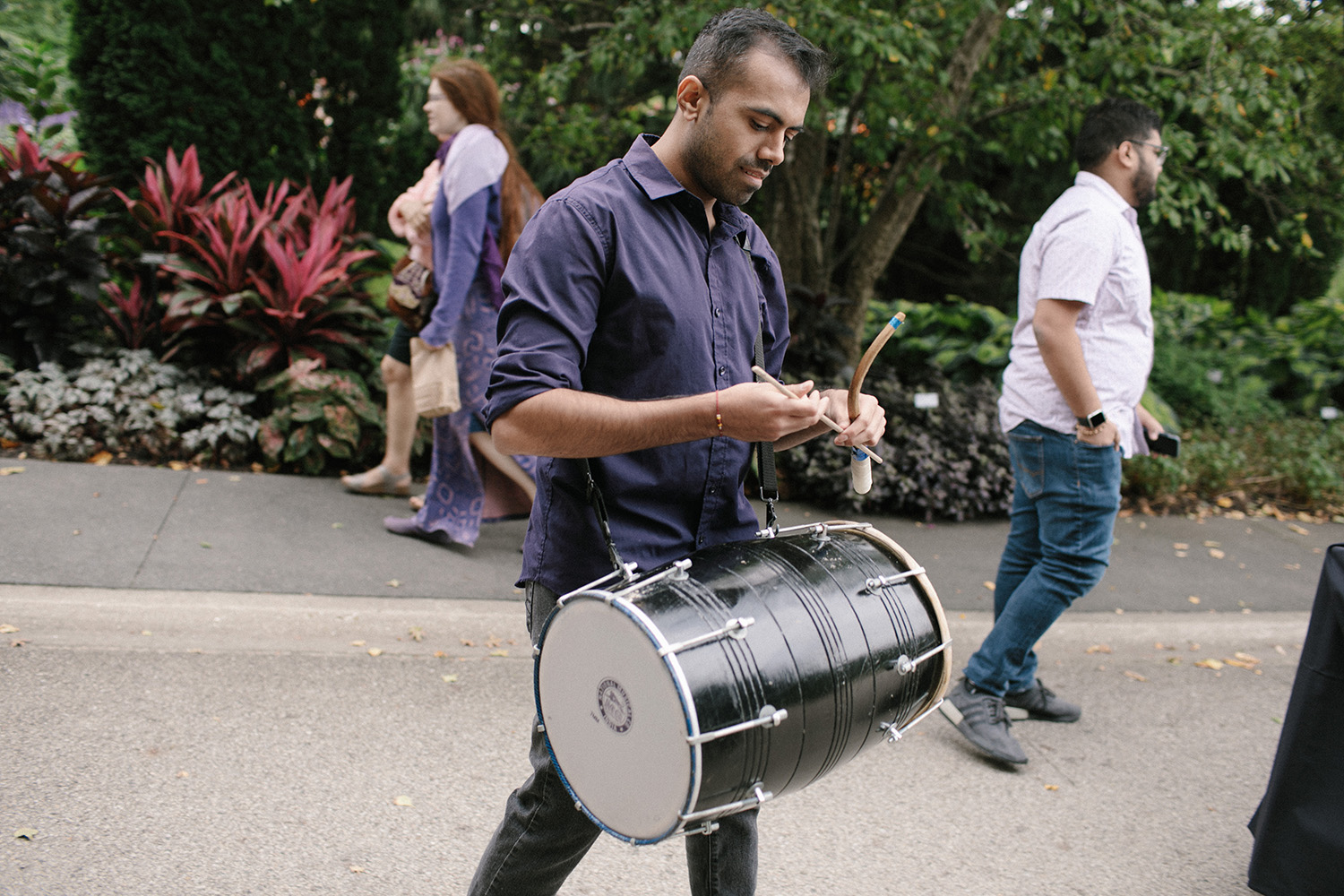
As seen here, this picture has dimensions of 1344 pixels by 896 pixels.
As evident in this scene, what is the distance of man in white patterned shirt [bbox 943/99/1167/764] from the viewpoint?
10.3 feet

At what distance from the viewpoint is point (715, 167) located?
1.70 m

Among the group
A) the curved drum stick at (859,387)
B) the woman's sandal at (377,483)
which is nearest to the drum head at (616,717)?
the curved drum stick at (859,387)

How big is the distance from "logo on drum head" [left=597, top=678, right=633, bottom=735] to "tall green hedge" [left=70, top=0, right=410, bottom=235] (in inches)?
233

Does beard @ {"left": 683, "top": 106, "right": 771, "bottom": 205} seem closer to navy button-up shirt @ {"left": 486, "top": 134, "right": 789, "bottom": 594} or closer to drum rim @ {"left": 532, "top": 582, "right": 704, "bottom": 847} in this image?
navy button-up shirt @ {"left": 486, "top": 134, "right": 789, "bottom": 594}

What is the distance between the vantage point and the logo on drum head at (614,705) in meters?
1.55

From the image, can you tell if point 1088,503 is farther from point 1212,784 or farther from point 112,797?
point 112,797

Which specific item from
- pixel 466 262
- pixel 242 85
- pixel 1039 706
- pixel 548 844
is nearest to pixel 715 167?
pixel 548 844

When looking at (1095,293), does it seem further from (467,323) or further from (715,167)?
(467,323)

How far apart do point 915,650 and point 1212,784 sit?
7.67 feet

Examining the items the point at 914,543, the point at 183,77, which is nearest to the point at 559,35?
the point at 183,77

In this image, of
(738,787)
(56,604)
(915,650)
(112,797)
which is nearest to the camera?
(738,787)

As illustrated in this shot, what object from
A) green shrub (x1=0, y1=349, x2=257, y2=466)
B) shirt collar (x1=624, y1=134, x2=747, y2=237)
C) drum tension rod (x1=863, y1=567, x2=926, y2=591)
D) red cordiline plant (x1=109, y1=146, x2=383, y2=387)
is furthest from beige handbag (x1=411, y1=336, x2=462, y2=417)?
drum tension rod (x1=863, y1=567, x2=926, y2=591)

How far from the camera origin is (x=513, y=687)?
141 inches

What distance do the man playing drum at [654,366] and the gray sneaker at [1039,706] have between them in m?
2.16
